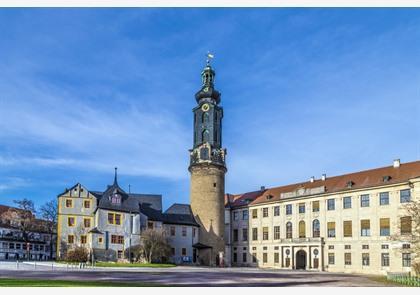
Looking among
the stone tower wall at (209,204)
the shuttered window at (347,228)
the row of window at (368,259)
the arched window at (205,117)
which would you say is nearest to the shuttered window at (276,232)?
the stone tower wall at (209,204)

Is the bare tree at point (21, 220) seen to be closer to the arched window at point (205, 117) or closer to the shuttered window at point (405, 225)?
the arched window at point (205, 117)

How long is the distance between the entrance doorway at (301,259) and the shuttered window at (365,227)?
28.3 feet

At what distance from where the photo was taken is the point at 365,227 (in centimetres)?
5394

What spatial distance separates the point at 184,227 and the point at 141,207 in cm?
599

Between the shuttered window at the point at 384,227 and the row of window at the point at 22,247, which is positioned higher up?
the shuttered window at the point at 384,227

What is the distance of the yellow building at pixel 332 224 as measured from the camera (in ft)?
168

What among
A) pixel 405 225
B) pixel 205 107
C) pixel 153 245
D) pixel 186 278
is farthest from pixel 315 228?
pixel 186 278

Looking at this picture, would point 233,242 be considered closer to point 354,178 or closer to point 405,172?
point 354,178

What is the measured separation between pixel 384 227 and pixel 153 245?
970 inches

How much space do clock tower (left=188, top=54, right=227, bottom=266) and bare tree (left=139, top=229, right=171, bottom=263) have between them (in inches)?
307

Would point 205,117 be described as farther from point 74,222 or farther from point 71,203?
point 74,222

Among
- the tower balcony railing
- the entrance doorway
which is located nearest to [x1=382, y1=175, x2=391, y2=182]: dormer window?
the tower balcony railing
